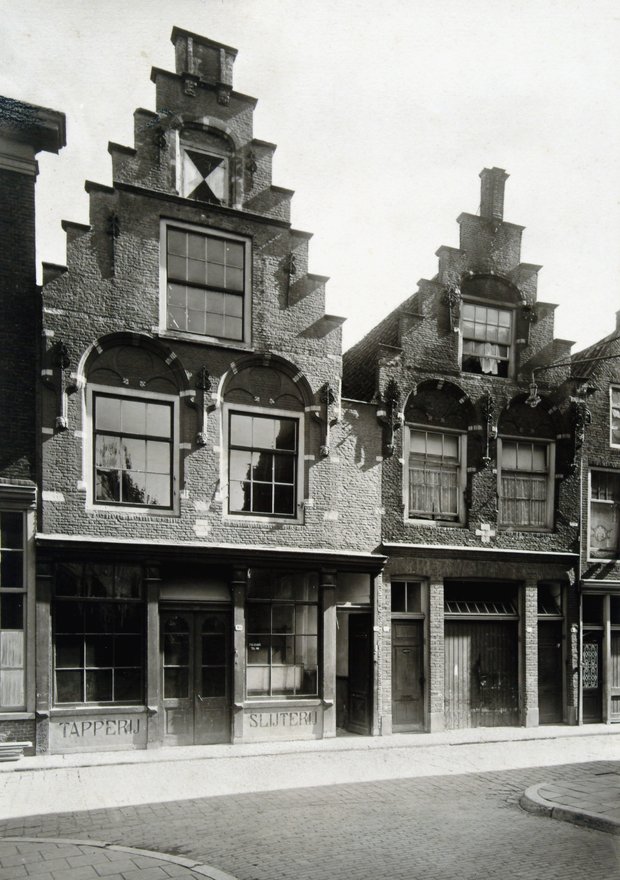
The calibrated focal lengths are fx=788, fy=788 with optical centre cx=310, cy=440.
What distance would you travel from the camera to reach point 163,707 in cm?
1356

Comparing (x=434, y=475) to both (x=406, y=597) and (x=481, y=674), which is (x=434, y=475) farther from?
(x=481, y=674)

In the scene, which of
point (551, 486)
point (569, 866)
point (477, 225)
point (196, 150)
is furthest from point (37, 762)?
point (477, 225)

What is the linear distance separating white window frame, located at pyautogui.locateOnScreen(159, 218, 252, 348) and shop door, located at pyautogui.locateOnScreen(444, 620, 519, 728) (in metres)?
7.52

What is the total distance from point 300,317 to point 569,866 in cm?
1063

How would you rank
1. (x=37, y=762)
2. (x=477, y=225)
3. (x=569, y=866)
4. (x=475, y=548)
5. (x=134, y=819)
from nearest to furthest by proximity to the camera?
1. (x=569, y=866)
2. (x=134, y=819)
3. (x=37, y=762)
4. (x=475, y=548)
5. (x=477, y=225)

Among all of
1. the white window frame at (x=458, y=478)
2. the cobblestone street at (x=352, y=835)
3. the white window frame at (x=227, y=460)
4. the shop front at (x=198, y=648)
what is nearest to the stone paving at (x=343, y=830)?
the cobblestone street at (x=352, y=835)

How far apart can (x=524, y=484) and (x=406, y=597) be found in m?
3.99

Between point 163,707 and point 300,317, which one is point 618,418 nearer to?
point 300,317

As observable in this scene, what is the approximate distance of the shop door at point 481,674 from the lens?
54.5ft

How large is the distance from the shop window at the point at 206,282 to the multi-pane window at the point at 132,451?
5.44 ft

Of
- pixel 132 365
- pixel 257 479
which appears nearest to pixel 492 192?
pixel 257 479

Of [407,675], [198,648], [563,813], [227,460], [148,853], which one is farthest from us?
[407,675]

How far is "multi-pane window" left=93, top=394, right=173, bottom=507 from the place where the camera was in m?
13.6

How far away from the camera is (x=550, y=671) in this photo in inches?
705
